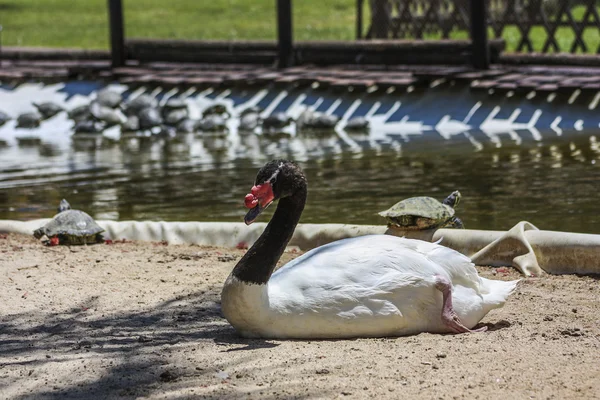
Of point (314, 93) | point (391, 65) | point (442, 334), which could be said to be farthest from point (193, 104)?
point (442, 334)

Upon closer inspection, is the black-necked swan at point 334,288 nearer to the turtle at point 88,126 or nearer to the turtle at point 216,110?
the turtle at point 216,110

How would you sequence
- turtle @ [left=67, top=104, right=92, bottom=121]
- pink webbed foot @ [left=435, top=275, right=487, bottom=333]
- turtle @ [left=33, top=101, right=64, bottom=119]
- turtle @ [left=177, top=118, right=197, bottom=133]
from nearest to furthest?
pink webbed foot @ [left=435, top=275, right=487, bottom=333]
turtle @ [left=177, top=118, right=197, bottom=133]
turtle @ [left=67, top=104, right=92, bottom=121]
turtle @ [left=33, top=101, right=64, bottom=119]

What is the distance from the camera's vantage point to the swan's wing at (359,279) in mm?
5227

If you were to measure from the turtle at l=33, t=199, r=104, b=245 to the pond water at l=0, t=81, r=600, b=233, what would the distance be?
1.45 meters

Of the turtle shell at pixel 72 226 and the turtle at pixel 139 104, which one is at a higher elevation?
the turtle shell at pixel 72 226

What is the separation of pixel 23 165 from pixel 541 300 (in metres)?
9.58

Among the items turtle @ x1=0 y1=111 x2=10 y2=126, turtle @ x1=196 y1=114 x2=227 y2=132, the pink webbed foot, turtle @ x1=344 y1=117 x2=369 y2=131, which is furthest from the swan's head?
turtle @ x1=0 y1=111 x2=10 y2=126

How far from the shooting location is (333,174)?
39.4ft

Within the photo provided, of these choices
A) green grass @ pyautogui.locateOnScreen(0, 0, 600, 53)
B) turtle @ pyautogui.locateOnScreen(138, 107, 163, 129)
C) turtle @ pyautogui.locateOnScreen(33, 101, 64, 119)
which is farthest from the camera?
green grass @ pyautogui.locateOnScreen(0, 0, 600, 53)

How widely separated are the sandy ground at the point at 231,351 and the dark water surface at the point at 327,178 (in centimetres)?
278

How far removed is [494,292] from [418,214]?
184 cm

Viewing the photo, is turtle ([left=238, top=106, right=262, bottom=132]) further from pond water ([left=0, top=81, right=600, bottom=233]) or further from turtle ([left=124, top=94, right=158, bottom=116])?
turtle ([left=124, top=94, right=158, bottom=116])

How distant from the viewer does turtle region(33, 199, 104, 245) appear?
8188 millimetres

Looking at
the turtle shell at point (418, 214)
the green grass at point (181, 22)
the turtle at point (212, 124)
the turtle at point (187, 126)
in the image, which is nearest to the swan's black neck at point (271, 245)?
the turtle shell at point (418, 214)
